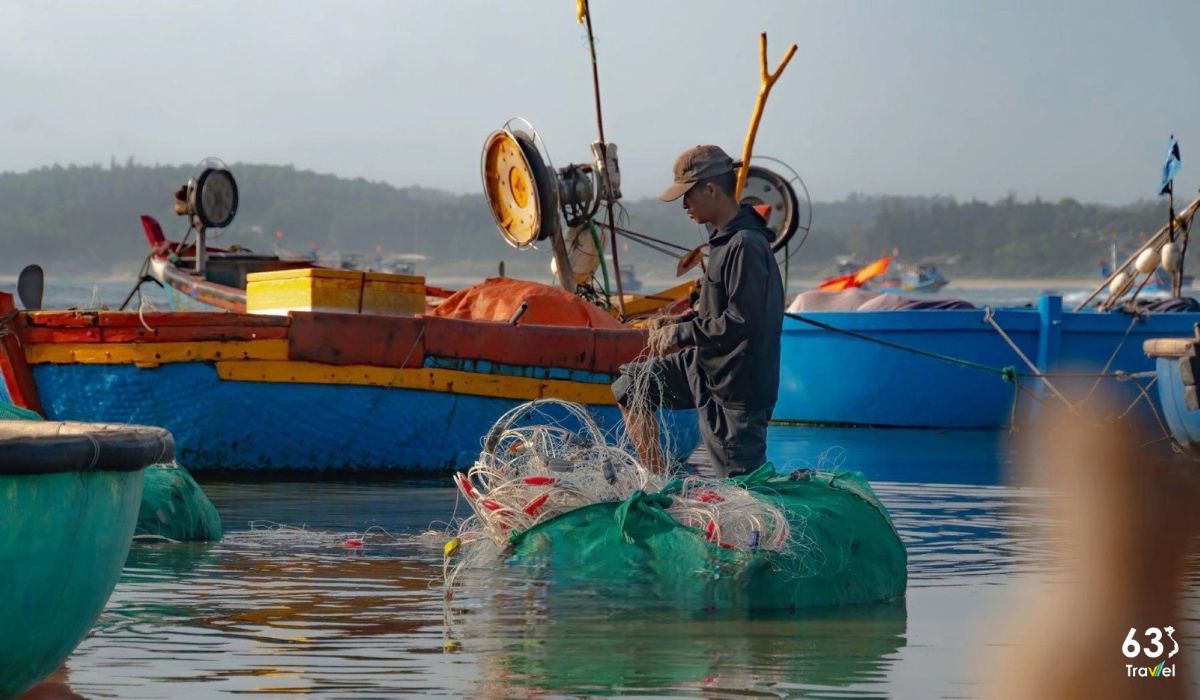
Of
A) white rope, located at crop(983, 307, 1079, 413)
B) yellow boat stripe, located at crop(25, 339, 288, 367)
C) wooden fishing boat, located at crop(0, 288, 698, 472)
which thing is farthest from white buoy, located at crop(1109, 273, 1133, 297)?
yellow boat stripe, located at crop(25, 339, 288, 367)

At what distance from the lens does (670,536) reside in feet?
21.2

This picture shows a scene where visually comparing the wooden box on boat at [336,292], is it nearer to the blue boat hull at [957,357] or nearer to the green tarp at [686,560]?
the green tarp at [686,560]

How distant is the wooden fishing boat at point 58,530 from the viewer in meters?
4.29

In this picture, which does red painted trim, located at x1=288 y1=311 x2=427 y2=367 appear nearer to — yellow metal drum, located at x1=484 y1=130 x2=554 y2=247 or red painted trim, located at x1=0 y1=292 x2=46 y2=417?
red painted trim, located at x1=0 y1=292 x2=46 y2=417

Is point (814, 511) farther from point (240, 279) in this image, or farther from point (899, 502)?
point (240, 279)

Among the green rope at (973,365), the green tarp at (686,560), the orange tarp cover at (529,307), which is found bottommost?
the green tarp at (686,560)

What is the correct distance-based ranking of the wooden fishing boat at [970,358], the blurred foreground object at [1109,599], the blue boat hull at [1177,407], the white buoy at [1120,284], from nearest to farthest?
the blurred foreground object at [1109,599] → the blue boat hull at [1177,407] → the wooden fishing boat at [970,358] → the white buoy at [1120,284]

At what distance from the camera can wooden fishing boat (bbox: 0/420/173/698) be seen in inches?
169

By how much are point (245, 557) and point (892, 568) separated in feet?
9.58

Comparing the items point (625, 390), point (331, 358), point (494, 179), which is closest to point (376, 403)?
point (331, 358)

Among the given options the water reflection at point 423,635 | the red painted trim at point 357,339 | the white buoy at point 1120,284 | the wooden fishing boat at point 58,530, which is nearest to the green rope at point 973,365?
the red painted trim at point 357,339

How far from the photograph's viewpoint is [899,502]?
36.7ft

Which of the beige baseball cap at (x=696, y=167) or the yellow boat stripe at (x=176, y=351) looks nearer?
the beige baseball cap at (x=696, y=167)

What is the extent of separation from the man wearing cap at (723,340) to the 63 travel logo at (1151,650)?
1.72m
